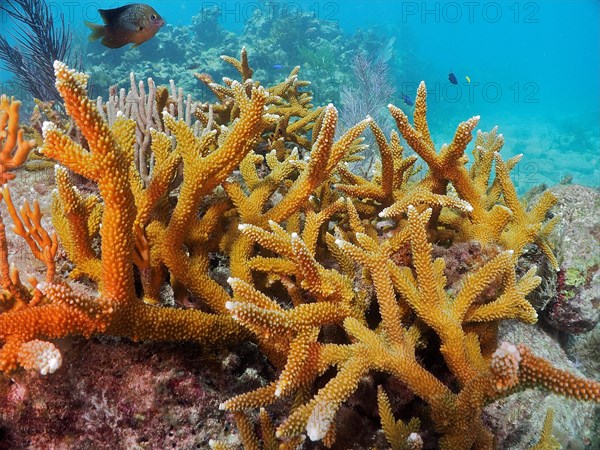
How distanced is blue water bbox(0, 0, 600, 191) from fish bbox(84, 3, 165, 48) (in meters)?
7.34

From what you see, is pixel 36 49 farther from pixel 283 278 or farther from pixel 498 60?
pixel 498 60

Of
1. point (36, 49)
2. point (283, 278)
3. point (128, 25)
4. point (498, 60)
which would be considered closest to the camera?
point (283, 278)

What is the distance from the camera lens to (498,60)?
92.2 m

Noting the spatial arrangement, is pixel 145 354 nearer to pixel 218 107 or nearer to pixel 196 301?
pixel 196 301

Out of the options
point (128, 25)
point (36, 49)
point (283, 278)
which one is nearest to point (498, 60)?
point (36, 49)

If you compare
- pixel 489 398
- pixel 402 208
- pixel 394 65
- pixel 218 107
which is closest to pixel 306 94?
pixel 218 107

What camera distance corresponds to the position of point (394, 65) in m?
37.2

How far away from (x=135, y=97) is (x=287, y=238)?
2.56 metres

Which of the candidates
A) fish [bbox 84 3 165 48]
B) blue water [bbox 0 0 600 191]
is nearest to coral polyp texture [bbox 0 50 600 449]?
fish [bbox 84 3 165 48]

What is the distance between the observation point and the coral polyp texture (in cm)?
153

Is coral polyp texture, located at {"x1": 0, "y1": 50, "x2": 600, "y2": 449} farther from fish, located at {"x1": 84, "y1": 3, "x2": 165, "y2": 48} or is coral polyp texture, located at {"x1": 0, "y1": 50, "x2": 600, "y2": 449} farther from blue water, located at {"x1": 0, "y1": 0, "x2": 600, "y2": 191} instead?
blue water, located at {"x1": 0, "y1": 0, "x2": 600, "y2": 191}

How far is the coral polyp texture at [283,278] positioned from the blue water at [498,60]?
37.7 feet

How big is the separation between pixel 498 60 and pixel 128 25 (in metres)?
111

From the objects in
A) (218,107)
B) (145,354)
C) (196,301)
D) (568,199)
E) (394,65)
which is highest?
(394,65)
